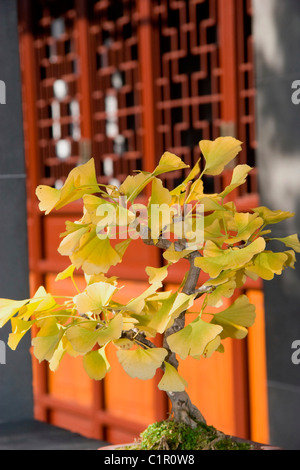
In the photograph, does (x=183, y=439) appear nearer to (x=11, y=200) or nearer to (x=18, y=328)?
(x=18, y=328)

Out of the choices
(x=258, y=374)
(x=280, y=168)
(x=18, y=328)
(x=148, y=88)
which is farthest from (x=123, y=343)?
(x=148, y=88)

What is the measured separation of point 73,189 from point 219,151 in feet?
0.86

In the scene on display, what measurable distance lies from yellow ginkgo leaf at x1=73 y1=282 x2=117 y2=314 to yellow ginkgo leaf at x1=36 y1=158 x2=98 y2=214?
5.5 inches

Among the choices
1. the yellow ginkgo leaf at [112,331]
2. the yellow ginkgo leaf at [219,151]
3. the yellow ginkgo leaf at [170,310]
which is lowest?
the yellow ginkgo leaf at [112,331]

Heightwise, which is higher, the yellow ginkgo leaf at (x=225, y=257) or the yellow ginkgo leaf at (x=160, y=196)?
the yellow ginkgo leaf at (x=160, y=196)

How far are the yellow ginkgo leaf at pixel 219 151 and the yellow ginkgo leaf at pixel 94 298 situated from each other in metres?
0.26

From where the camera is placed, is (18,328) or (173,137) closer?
(18,328)

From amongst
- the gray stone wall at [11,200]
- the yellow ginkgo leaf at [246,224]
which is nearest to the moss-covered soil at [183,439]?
the yellow ginkgo leaf at [246,224]

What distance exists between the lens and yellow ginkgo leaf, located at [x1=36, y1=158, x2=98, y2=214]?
1.21m

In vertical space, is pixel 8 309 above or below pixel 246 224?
below

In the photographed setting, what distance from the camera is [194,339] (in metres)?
1.21

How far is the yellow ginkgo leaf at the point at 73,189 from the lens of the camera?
1.21 m

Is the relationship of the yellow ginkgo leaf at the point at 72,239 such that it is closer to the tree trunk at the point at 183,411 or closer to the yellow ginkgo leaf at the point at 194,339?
the yellow ginkgo leaf at the point at 194,339
